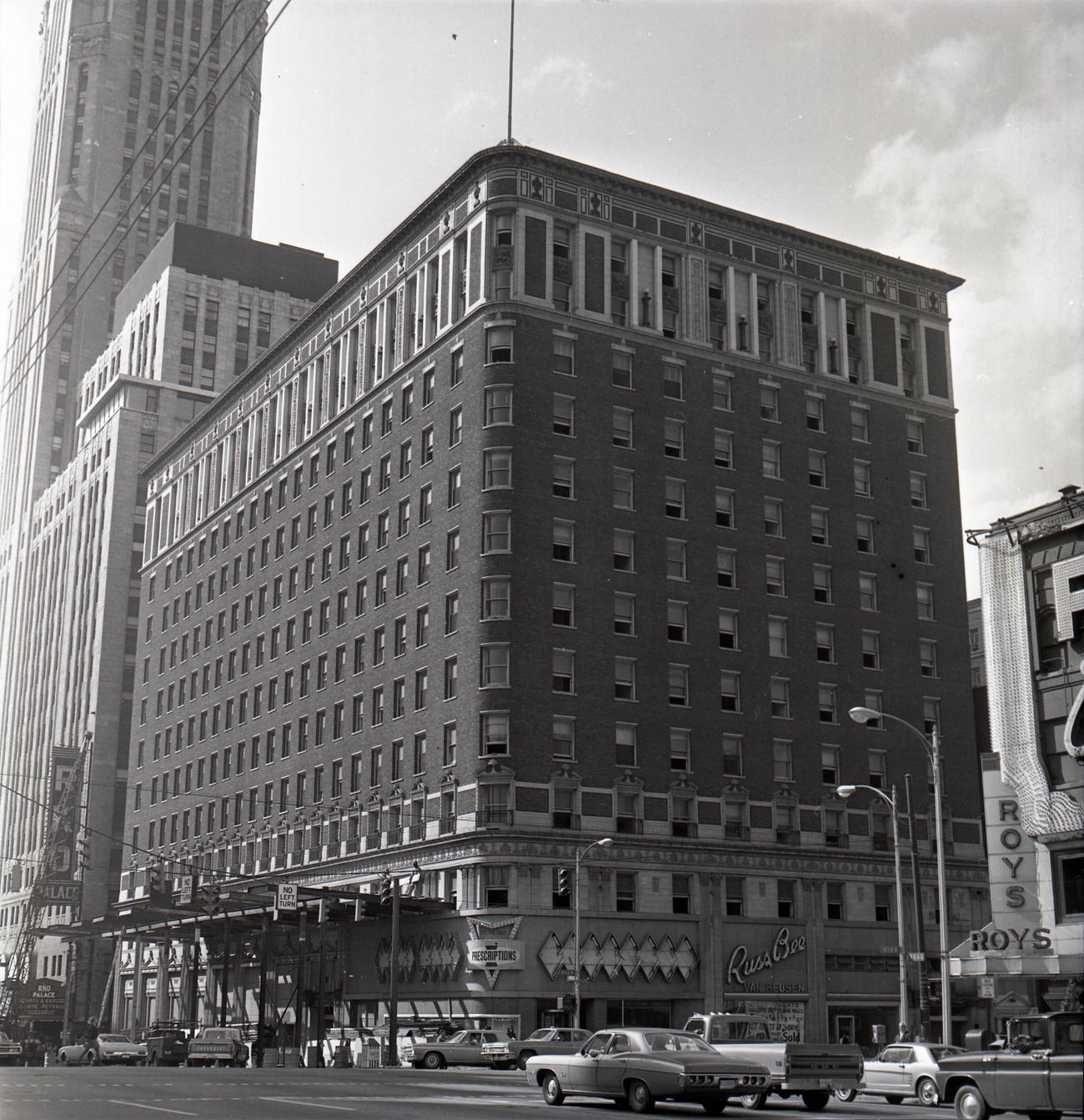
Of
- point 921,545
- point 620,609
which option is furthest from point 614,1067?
point 921,545

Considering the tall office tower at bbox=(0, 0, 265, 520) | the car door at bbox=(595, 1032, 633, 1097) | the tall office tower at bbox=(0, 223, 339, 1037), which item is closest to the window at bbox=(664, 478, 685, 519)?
the car door at bbox=(595, 1032, 633, 1097)

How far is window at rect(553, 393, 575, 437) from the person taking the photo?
7762cm

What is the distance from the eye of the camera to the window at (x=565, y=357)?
78500mm

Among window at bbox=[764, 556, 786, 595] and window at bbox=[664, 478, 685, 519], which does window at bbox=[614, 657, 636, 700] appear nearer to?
window at bbox=[664, 478, 685, 519]

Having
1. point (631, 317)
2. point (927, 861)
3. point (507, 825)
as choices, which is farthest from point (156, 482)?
point (927, 861)

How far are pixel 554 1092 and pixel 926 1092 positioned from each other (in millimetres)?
10996

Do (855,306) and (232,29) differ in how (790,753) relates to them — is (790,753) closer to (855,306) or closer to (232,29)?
(855,306)

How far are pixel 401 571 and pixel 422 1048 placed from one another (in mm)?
32515

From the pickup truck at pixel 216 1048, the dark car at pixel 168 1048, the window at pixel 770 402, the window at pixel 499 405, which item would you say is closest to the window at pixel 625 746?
the window at pixel 499 405

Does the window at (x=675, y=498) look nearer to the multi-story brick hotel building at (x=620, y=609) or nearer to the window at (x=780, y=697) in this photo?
the multi-story brick hotel building at (x=620, y=609)

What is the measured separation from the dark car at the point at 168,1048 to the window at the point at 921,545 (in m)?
49.3

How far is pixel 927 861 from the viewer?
263 feet

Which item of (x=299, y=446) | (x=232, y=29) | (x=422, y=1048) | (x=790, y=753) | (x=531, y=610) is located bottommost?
(x=422, y=1048)

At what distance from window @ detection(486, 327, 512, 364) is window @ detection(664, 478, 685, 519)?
11.3m
